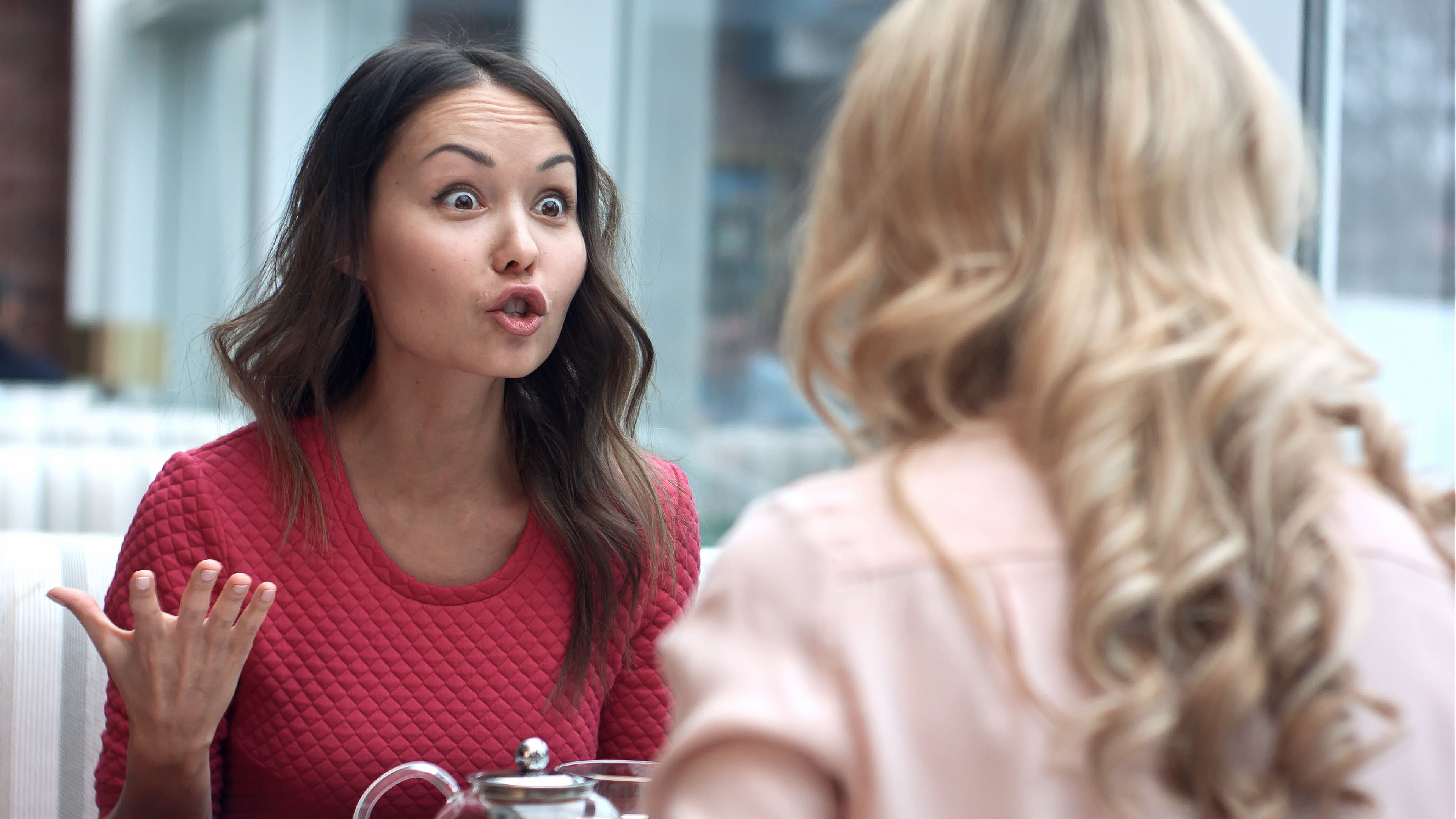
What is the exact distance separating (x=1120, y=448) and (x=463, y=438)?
92cm

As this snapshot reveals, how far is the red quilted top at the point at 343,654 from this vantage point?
1253mm

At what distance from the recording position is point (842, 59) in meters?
3.62

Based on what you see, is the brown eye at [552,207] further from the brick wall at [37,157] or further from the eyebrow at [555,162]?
the brick wall at [37,157]

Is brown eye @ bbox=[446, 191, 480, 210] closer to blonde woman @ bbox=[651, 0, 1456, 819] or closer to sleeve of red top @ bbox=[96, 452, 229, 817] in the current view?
sleeve of red top @ bbox=[96, 452, 229, 817]

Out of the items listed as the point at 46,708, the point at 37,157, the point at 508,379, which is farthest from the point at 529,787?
the point at 37,157

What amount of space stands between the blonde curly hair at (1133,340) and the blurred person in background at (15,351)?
6389 millimetres

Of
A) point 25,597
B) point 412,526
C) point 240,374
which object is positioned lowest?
point 25,597

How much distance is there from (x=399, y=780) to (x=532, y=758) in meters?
0.11

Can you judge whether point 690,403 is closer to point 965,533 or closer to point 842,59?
point 842,59

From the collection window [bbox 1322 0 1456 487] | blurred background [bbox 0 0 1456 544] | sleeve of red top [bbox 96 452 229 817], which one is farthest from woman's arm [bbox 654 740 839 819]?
window [bbox 1322 0 1456 487]

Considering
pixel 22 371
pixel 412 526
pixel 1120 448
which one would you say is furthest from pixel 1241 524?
pixel 22 371

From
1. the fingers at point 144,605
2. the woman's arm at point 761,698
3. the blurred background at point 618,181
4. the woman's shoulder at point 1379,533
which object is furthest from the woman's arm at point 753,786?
the fingers at point 144,605

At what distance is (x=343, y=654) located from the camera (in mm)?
1282

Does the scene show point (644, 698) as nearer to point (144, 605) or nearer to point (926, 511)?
point (144, 605)
